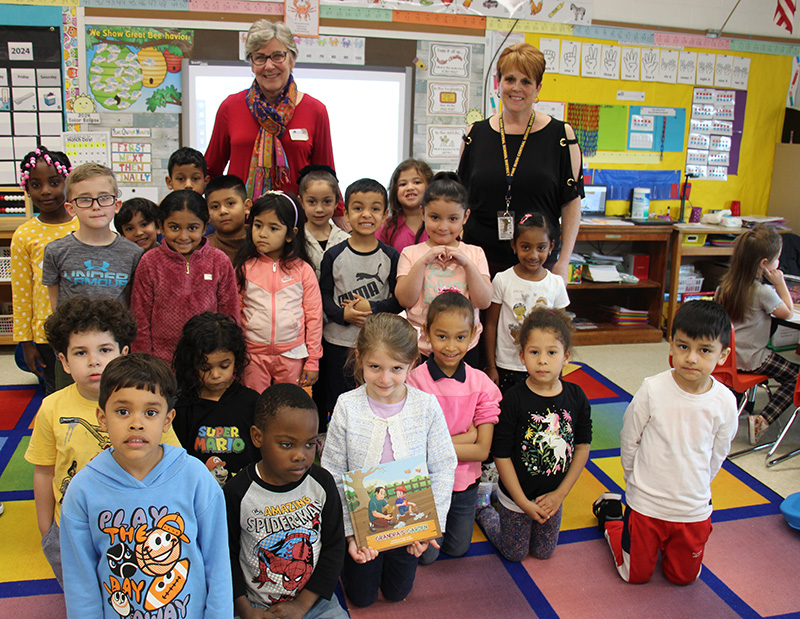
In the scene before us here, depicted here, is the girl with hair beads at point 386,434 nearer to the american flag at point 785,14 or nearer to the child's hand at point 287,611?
the child's hand at point 287,611

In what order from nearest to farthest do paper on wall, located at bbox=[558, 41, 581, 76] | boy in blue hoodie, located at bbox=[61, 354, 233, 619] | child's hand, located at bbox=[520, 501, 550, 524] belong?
boy in blue hoodie, located at bbox=[61, 354, 233, 619] < child's hand, located at bbox=[520, 501, 550, 524] < paper on wall, located at bbox=[558, 41, 581, 76]

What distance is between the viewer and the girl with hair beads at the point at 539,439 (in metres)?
1.93

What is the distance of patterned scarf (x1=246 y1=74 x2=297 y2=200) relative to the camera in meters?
2.59

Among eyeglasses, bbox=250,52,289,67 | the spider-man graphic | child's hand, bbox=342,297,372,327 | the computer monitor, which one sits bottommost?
the spider-man graphic

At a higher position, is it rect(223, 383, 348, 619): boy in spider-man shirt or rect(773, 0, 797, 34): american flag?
rect(773, 0, 797, 34): american flag

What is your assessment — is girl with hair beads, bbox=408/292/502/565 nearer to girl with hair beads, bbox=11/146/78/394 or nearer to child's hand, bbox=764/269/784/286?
girl with hair beads, bbox=11/146/78/394

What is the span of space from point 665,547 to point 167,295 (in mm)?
1794

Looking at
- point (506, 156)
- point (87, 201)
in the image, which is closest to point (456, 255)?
point (506, 156)

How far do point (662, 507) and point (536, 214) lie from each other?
114cm

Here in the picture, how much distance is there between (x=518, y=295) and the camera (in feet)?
7.80

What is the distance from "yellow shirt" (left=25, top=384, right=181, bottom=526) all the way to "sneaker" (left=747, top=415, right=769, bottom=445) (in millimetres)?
2611

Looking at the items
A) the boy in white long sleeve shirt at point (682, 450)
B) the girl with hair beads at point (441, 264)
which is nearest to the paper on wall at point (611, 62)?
the girl with hair beads at point (441, 264)

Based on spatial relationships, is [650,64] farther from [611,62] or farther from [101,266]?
[101,266]

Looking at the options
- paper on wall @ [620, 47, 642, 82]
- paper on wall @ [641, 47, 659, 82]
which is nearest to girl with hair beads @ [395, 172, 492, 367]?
paper on wall @ [620, 47, 642, 82]
